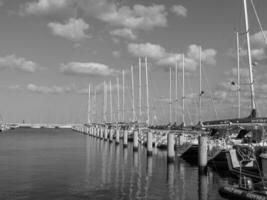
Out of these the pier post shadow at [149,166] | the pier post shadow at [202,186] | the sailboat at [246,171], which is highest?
the sailboat at [246,171]

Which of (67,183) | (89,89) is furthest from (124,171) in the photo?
(89,89)

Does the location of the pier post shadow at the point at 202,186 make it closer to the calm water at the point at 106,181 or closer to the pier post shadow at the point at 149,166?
the calm water at the point at 106,181

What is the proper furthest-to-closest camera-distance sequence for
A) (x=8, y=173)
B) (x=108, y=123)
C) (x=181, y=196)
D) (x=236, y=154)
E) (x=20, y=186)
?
(x=108, y=123) < (x=8, y=173) < (x=236, y=154) < (x=20, y=186) < (x=181, y=196)

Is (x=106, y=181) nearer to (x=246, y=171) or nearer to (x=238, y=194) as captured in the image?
(x=246, y=171)

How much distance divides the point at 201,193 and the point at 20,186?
1540 cm

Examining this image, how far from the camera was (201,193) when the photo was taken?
30.5 m

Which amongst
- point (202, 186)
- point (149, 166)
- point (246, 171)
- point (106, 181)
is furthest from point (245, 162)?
point (149, 166)

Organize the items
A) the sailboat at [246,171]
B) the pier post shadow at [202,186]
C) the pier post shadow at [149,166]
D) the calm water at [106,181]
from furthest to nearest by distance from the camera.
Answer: the pier post shadow at [149,166]
the pier post shadow at [202,186]
the calm water at [106,181]
the sailboat at [246,171]

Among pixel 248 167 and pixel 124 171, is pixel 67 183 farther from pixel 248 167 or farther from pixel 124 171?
pixel 248 167

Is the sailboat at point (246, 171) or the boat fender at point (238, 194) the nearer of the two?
the boat fender at point (238, 194)

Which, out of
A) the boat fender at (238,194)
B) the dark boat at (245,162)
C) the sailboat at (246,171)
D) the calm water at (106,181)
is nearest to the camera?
the boat fender at (238,194)

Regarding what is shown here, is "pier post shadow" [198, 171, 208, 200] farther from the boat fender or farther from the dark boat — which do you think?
the dark boat

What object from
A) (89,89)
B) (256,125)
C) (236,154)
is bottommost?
(236,154)

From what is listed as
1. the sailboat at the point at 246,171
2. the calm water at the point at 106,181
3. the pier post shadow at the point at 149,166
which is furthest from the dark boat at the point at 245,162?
the pier post shadow at the point at 149,166
